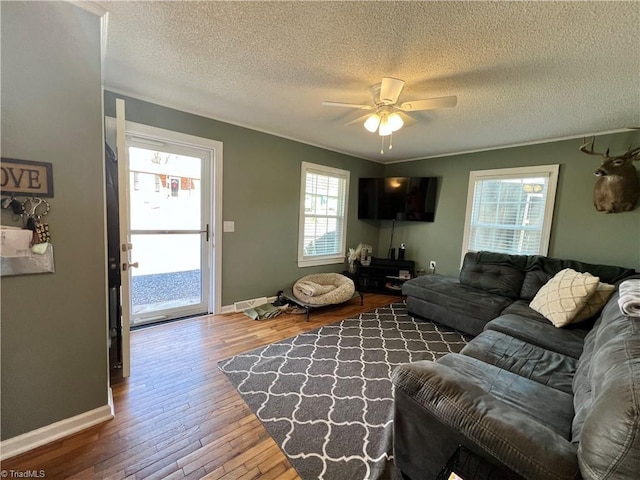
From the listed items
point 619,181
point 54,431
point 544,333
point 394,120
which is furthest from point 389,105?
point 54,431

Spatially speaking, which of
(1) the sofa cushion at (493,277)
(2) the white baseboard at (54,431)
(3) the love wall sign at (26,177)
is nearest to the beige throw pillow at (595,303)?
(1) the sofa cushion at (493,277)

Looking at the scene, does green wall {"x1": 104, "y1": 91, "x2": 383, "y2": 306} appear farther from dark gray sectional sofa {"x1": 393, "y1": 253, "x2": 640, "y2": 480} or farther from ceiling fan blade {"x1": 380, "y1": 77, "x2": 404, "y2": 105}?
dark gray sectional sofa {"x1": 393, "y1": 253, "x2": 640, "y2": 480}

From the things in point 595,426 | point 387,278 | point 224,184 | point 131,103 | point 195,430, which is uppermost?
point 131,103

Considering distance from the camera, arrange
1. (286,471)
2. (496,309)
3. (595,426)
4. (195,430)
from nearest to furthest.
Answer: (595,426)
(286,471)
(195,430)
(496,309)

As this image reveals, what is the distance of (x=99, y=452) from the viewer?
1404 mm

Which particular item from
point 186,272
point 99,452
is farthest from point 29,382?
point 186,272

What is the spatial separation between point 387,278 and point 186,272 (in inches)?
122

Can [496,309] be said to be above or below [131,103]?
below

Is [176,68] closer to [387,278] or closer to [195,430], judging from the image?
[195,430]

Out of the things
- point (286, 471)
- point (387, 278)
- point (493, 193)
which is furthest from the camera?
point (387, 278)

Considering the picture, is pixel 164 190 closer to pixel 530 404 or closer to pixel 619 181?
pixel 530 404

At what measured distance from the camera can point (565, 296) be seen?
7.50ft

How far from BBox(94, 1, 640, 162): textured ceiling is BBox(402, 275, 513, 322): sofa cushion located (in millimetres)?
1932

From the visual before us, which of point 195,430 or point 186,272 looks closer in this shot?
point 195,430
